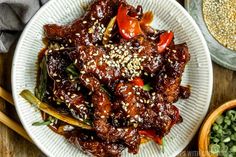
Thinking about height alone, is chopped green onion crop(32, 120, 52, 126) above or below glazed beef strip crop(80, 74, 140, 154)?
below

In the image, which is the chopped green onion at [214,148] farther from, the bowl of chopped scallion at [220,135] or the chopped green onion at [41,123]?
the chopped green onion at [41,123]

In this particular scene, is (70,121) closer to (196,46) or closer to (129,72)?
(129,72)

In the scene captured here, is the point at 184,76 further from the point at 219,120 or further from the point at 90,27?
the point at 90,27

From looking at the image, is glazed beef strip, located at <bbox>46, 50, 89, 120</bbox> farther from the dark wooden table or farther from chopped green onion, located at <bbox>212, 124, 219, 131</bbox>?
chopped green onion, located at <bbox>212, 124, 219, 131</bbox>

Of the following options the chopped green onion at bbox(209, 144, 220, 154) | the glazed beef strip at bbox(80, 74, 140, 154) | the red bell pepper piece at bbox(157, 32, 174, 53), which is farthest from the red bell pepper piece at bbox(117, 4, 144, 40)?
the chopped green onion at bbox(209, 144, 220, 154)

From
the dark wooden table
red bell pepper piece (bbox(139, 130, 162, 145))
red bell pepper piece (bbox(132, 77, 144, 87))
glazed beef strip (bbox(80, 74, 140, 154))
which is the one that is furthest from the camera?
the dark wooden table

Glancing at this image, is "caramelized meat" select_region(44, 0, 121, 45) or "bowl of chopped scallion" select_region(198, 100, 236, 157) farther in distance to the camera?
"bowl of chopped scallion" select_region(198, 100, 236, 157)

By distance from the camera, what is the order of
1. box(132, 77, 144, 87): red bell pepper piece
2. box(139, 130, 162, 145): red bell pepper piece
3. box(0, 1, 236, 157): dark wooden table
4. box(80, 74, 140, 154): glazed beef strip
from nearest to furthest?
box(80, 74, 140, 154): glazed beef strip < box(132, 77, 144, 87): red bell pepper piece < box(139, 130, 162, 145): red bell pepper piece < box(0, 1, 236, 157): dark wooden table

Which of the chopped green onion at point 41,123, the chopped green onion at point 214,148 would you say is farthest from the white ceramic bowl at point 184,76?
the chopped green onion at point 214,148
